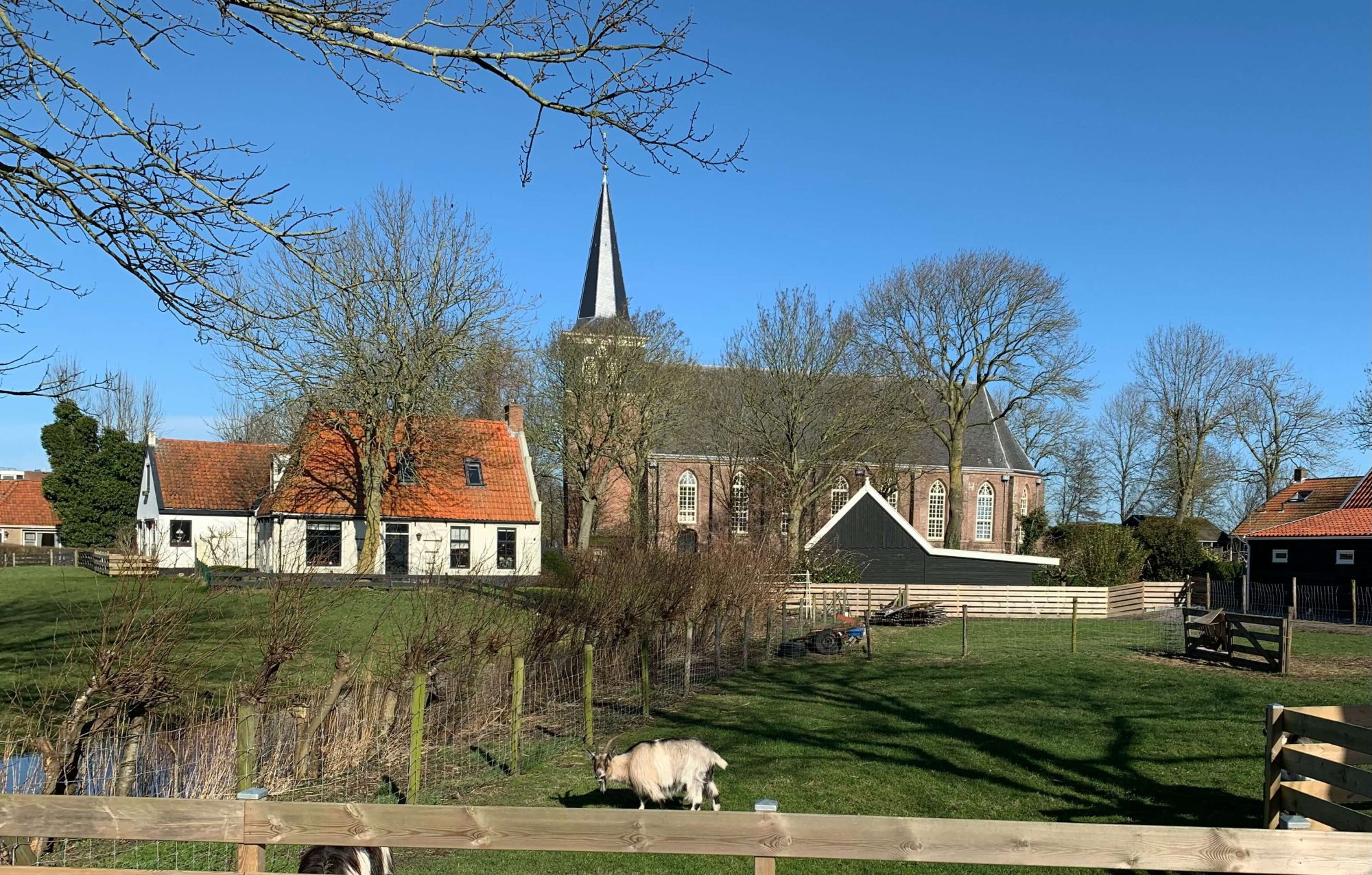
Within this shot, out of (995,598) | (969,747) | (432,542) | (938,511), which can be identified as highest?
(938,511)

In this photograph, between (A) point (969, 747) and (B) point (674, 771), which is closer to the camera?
(B) point (674, 771)

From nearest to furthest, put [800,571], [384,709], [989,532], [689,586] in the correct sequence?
[384,709], [689,586], [800,571], [989,532]

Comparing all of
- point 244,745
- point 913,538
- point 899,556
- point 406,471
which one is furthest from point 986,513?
point 244,745

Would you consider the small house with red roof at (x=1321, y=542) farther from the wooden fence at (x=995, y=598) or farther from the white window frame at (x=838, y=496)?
the white window frame at (x=838, y=496)

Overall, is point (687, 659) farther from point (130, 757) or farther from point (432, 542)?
point (432, 542)

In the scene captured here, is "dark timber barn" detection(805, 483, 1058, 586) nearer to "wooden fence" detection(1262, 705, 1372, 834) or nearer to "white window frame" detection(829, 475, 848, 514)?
"white window frame" detection(829, 475, 848, 514)

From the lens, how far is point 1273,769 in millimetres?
7289

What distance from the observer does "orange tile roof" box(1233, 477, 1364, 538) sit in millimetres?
40500

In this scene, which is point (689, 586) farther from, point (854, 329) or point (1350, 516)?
point (1350, 516)

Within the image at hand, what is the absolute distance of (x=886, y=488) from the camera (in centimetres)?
5197

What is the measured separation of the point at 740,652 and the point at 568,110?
53.6 ft

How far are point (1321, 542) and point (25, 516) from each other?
7589 cm

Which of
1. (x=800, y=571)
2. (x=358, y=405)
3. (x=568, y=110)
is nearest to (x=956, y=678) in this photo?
(x=568, y=110)

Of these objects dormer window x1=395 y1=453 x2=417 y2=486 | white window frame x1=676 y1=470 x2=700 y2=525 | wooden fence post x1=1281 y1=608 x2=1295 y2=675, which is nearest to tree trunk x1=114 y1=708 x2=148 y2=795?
wooden fence post x1=1281 y1=608 x2=1295 y2=675
